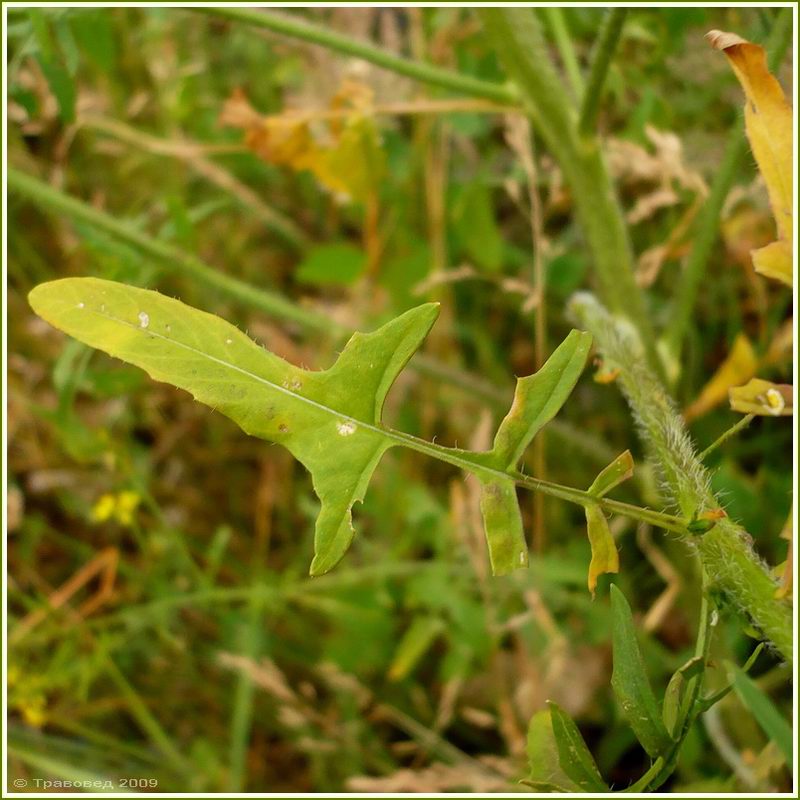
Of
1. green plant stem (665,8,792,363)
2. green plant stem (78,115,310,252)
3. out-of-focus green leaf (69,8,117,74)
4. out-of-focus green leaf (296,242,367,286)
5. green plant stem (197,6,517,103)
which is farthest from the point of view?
out-of-focus green leaf (296,242,367,286)

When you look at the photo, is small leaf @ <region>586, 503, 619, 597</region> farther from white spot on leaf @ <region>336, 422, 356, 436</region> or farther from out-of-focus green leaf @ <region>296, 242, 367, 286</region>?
out-of-focus green leaf @ <region>296, 242, 367, 286</region>

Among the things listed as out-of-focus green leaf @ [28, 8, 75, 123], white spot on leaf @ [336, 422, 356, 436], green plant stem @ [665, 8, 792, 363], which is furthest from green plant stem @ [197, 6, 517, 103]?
white spot on leaf @ [336, 422, 356, 436]

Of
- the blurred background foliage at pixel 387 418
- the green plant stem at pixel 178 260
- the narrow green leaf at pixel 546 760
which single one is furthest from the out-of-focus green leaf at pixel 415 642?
the narrow green leaf at pixel 546 760

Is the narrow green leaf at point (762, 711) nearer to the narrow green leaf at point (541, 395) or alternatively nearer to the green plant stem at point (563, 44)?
the narrow green leaf at point (541, 395)

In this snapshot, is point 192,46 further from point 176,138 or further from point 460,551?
point 460,551

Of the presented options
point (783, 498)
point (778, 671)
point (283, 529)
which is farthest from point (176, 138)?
point (778, 671)
